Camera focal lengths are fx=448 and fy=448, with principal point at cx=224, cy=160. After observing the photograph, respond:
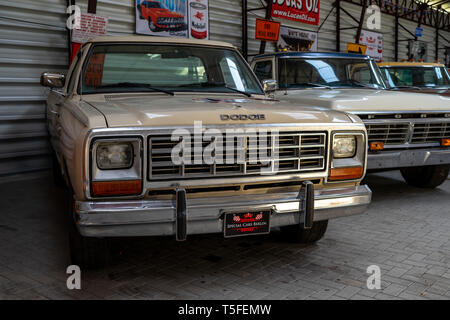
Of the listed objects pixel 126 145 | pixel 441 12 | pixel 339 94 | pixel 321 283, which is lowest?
pixel 321 283

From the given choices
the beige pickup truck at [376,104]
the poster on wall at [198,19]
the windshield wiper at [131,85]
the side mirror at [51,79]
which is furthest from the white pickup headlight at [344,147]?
the poster on wall at [198,19]

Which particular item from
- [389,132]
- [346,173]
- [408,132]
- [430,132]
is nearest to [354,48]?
[430,132]

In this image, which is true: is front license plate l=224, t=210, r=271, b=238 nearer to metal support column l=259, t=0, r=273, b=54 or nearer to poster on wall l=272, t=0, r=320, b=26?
metal support column l=259, t=0, r=273, b=54

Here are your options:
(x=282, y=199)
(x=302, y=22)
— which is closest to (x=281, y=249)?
(x=282, y=199)

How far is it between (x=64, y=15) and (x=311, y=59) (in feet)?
15.2

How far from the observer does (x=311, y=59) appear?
620 centimetres

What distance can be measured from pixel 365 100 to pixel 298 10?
9145 millimetres

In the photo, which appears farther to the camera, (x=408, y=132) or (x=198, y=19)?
(x=198, y=19)

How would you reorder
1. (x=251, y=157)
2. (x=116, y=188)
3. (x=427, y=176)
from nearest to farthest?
(x=116, y=188) → (x=251, y=157) → (x=427, y=176)

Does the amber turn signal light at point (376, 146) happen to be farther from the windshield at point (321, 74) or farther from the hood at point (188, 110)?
the hood at point (188, 110)

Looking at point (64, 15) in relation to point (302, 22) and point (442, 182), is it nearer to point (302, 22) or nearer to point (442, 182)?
point (442, 182)

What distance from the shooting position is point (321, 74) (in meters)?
6.16

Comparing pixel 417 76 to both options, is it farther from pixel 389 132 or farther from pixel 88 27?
pixel 88 27

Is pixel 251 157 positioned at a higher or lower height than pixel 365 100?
lower
